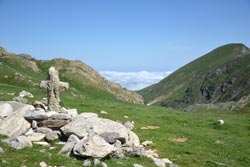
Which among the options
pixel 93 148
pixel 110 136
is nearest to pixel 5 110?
pixel 110 136

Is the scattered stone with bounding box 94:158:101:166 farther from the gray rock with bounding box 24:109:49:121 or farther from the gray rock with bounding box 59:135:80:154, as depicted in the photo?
the gray rock with bounding box 24:109:49:121

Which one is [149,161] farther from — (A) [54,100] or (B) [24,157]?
(A) [54,100]

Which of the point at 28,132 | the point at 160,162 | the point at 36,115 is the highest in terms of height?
the point at 36,115

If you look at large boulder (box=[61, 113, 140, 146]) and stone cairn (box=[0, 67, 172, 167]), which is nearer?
stone cairn (box=[0, 67, 172, 167])

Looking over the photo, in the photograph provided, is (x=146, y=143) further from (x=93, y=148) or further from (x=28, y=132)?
(x=28, y=132)

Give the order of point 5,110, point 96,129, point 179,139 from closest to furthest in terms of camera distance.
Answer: point 96,129 < point 5,110 < point 179,139

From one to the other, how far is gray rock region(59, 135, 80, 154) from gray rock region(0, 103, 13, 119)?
22.9ft

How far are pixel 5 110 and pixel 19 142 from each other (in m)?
7.15

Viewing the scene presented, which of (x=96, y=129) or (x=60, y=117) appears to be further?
(x=60, y=117)

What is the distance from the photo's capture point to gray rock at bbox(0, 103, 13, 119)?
2603 cm

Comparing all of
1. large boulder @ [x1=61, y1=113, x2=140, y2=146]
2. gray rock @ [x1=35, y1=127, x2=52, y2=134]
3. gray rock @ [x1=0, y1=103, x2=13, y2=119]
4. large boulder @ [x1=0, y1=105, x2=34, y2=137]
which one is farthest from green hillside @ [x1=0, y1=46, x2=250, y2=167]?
gray rock @ [x1=0, y1=103, x2=13, y2=119]

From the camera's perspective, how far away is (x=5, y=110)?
26422mm

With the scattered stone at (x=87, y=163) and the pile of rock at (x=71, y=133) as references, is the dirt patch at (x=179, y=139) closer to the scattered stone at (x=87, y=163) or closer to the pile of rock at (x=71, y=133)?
the pile of rock at (x=71, y=133)

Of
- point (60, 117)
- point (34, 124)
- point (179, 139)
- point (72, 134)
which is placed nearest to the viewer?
point (72, 134)
